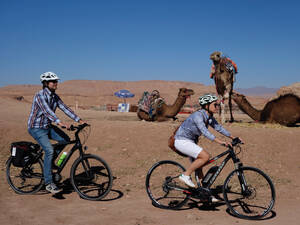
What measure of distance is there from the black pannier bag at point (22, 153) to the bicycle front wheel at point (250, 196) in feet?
11.5

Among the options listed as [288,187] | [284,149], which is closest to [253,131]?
[284,149]

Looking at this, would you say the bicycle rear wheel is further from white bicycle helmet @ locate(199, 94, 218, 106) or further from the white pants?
white bicycle helmet @ locate(199, 94, 218, 106)

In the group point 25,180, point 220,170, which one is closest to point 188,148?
point 220,170

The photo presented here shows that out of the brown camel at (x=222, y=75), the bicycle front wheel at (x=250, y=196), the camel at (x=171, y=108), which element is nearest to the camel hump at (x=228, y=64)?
the brown camel at (x=222, y=75)

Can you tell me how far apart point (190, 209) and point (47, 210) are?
2245 millimetres

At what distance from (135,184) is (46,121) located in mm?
2240

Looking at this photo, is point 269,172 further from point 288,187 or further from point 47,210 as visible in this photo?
point 47,210

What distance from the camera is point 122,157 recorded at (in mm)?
8562

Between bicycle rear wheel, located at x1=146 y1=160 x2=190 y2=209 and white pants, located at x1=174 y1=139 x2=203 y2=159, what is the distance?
11.8 inches

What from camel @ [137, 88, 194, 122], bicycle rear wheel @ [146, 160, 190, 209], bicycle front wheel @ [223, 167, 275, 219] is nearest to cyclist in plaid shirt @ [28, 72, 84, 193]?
bicycle rear wheel @ [146, 160, 190, 209]

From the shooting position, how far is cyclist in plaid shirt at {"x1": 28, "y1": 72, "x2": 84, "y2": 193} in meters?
5.46

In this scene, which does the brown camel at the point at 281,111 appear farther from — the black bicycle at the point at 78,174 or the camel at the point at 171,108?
the black bicycle at the point at 78,174

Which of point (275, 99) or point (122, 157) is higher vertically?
point (275, 99)

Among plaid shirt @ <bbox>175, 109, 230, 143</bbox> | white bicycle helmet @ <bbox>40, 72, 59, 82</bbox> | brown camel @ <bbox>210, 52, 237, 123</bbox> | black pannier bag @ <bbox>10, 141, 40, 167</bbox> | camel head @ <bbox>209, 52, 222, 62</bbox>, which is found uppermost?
camel head @ <bbox>209, 52, 222, 62</bbox>
